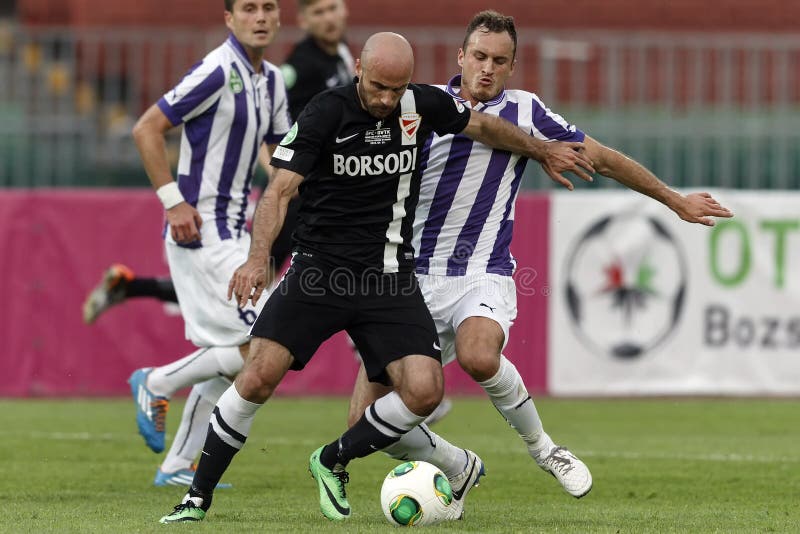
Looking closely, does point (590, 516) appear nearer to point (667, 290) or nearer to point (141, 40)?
point (667, 290)

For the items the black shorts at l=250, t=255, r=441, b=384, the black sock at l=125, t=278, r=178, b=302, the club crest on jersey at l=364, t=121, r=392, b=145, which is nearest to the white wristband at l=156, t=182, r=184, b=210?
the black shorts at l=250, t=255, r=441, b=384

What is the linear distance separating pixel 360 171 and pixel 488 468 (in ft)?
8.97

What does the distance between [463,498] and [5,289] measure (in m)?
6.58

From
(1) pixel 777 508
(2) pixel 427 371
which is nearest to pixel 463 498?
(2) pixel 427 371

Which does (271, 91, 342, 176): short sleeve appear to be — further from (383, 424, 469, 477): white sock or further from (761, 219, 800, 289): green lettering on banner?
(761, 219, 800, 289): green lettering on banner

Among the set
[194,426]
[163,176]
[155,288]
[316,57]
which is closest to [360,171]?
[163,176]

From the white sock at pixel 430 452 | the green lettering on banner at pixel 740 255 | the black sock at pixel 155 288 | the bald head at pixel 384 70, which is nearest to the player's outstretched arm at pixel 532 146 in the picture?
the bald head at pixel 384 70

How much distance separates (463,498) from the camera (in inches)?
247

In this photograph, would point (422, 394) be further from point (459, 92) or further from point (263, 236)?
point (459, 92)

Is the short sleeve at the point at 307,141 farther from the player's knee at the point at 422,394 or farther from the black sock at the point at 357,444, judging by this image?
the black sock at the point at 357,444

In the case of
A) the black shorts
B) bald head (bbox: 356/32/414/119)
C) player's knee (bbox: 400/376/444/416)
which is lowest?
player's knee (bbox: 400/376/444/416)

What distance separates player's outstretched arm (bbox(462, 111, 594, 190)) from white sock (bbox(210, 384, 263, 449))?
1.58m

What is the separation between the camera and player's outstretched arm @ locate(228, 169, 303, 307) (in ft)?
18.3

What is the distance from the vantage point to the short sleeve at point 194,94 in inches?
280
